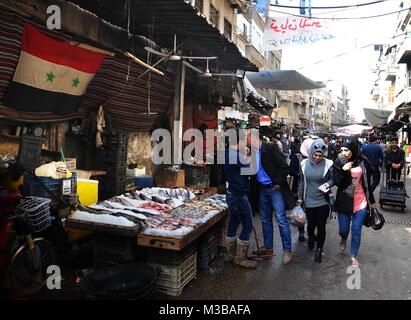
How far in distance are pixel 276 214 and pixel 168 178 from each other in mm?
3722

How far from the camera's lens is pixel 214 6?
60.7 feet

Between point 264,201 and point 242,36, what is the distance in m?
21.4

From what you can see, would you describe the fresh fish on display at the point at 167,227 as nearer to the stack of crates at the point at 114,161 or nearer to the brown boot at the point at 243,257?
the brown boot at the point at 243,257

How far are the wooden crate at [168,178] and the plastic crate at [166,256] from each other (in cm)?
419

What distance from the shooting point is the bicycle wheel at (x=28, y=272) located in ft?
13.6

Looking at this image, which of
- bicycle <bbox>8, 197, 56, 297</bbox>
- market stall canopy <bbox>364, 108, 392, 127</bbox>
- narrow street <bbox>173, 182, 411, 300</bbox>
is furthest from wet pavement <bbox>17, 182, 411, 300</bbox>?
market stall canopy <bbox>364, 108, 392, 127</bbox>

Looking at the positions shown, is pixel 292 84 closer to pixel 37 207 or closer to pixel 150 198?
pixel 150 198

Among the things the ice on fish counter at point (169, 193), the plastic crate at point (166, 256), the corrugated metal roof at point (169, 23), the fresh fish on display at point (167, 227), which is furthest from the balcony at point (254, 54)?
the plastic crate at point (166, 256)

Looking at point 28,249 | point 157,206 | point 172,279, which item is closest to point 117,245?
point 172,279

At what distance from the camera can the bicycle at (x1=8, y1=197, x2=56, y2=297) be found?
4.13m

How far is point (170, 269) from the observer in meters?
4.58

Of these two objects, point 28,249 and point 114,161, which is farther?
point 114,161

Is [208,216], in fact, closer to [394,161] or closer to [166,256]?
[166,256]
